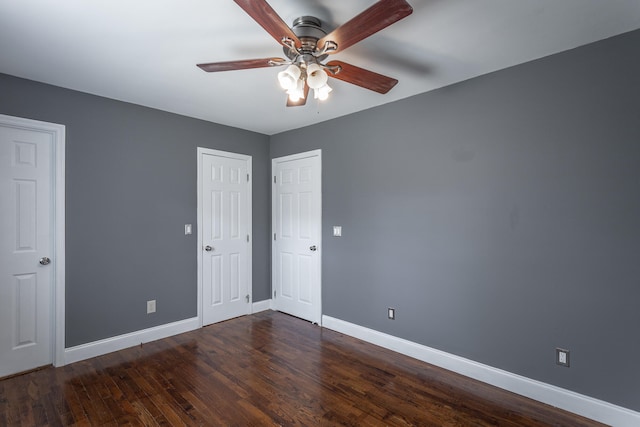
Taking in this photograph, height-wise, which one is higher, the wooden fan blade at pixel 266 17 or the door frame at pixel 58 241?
the wooden fan blade at pixel 266 17

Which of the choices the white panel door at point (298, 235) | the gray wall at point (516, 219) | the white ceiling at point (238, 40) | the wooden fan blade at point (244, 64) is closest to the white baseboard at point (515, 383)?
the gray wall at point (516, 219)

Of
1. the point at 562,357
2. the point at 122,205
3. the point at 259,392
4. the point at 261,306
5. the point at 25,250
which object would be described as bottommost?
the point at 259,392

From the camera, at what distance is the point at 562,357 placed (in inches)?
85.8

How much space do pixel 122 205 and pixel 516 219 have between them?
3605 mm

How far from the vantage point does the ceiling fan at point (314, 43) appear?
1360 millimetres

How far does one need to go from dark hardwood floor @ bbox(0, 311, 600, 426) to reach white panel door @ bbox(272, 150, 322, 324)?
0.84 meters

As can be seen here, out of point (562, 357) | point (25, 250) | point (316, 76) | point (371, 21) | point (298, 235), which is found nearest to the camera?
point (371, 21)

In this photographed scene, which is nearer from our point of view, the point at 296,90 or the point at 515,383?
the point at 296,90

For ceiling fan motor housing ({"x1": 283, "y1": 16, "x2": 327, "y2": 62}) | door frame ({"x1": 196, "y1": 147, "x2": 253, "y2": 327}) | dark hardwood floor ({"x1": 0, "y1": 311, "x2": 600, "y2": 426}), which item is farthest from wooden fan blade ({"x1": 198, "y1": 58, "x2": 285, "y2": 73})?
dark hardwood floor ({"x1": 0, "y1": 311, "x2": 600, "y2": 426})

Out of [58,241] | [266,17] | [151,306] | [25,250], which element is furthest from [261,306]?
[266,17]

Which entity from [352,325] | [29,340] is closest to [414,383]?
[352,325]

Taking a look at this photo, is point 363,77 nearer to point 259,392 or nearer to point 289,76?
point 289,76

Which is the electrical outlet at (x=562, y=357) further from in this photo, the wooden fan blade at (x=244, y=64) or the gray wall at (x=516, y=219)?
the wooden fan blade at (x=244, y=64)

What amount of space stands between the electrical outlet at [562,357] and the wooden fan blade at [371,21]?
2.43 m
